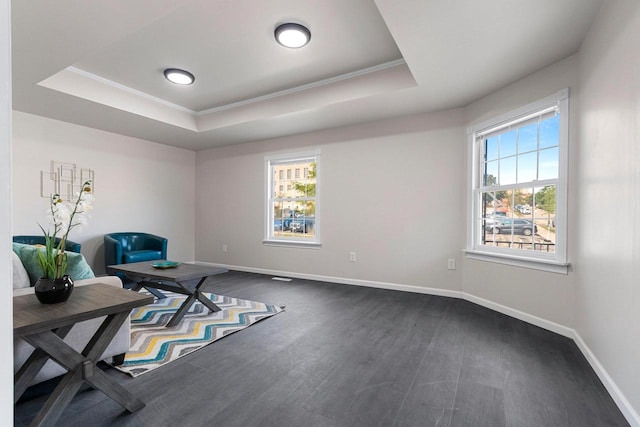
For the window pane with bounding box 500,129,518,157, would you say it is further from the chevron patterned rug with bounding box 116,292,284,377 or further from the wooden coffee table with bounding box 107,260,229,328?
the wooden coffee table with bounding box 107,260,229,328

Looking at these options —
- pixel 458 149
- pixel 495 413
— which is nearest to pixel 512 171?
pixel 458 149

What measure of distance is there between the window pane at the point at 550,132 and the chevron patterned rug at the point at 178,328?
304 centimetres

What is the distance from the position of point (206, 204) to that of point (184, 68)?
3117 millimetres

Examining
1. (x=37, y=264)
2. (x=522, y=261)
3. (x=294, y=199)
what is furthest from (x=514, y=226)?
(x=37, y=264)

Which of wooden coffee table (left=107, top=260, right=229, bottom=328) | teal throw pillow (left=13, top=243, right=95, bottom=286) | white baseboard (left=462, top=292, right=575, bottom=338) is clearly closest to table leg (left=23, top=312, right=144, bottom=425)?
teal throw pillow (left=13, top=243, right=95, bottom=286)

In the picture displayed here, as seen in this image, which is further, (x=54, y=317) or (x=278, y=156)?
(x=278, y=156)

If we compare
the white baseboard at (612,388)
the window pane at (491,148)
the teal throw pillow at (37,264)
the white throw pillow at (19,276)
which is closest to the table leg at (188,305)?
the teal throw pillow at (37,264)

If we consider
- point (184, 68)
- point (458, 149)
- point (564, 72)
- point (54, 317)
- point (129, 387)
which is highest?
point (184, 68)

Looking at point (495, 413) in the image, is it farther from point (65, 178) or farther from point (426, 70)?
point (65, 178)

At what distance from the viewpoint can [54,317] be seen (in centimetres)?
132

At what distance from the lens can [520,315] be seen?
9.68ft

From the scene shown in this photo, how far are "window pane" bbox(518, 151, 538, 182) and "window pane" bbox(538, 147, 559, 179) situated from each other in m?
0.06

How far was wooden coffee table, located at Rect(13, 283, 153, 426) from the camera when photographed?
1323 millimetres

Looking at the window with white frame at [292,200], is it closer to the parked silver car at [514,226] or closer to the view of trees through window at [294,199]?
the view of trees through window at [294,199]
